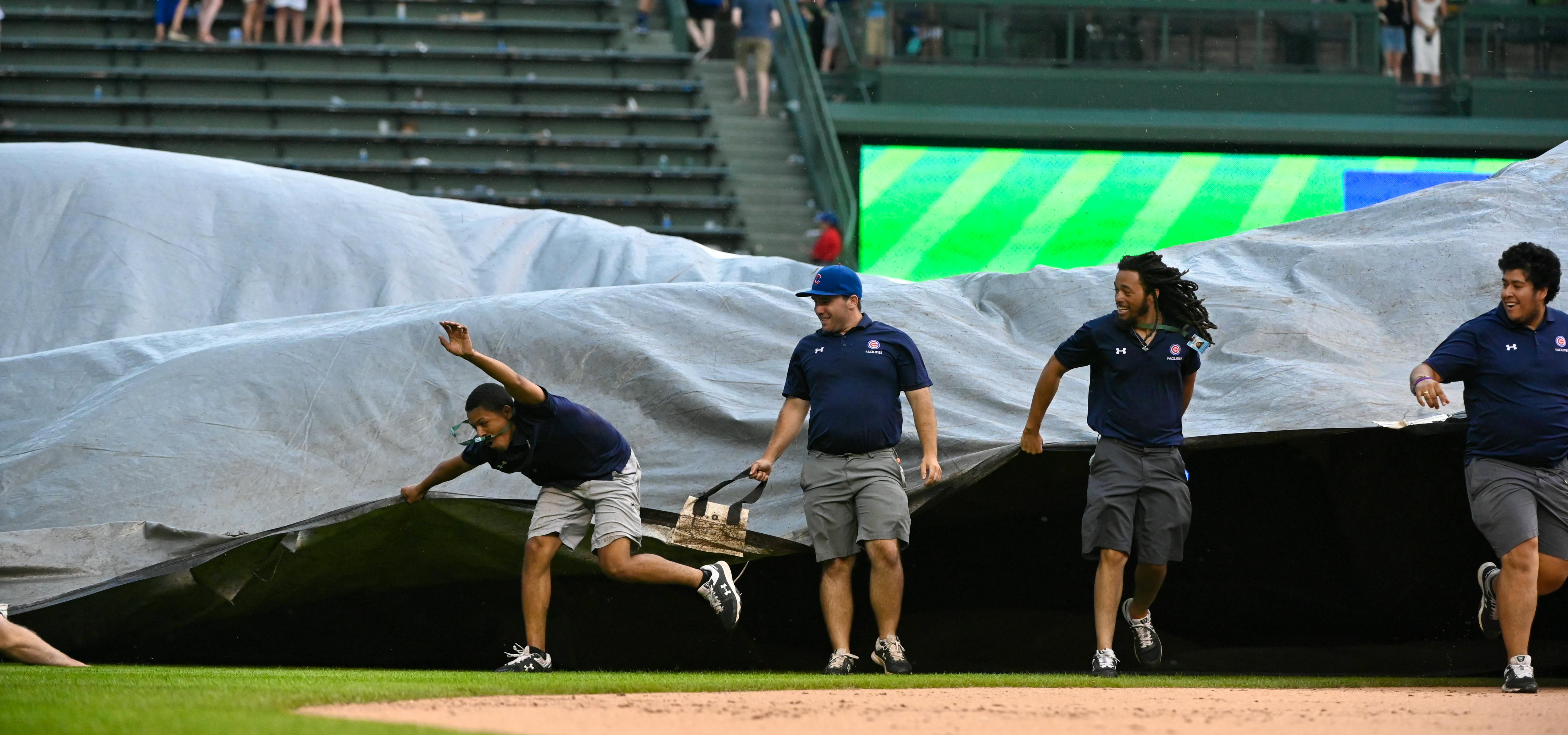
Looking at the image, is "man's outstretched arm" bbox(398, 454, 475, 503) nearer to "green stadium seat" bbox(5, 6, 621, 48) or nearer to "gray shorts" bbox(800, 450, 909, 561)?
"gray shorts" bbox(800, 450, 909, 561)

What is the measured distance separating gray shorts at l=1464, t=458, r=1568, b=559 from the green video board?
1058 centimetres

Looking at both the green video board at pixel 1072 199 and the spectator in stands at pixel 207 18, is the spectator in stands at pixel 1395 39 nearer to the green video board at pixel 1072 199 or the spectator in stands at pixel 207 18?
the green video board at pixel 1072 199

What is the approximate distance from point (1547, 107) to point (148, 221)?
49.3ft

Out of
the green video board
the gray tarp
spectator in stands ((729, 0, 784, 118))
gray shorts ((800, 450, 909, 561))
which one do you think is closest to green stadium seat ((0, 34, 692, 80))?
spectator in stands ((729, 0, 784, 118))

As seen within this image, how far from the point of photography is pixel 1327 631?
7.09 metres

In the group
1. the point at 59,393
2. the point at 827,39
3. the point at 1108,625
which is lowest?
the point at 1108,625

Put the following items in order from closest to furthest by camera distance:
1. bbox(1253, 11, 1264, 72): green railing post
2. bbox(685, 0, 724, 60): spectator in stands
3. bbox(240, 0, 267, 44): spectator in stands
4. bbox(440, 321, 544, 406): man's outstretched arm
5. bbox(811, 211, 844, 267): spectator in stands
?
bbox(440, 321, 544, 406): man's outstretched arm → bbox(811, 211, 844, 267): spectator in stands → bbox(240, 0, 267, 44): spectator in stands → bbox(1253, 11, 1264, 72): green railing post → bbox(685, 0, 724, 60): spectator in stands

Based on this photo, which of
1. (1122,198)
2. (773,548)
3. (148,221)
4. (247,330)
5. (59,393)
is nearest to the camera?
(773,548)

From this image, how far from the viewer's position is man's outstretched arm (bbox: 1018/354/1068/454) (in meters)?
5.89

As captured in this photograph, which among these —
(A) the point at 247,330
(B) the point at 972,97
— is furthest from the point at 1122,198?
(A) the point at 247,330

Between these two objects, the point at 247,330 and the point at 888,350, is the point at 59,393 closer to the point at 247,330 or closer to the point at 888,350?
the point at 247,330

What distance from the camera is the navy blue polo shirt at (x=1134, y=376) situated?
5.78 metres

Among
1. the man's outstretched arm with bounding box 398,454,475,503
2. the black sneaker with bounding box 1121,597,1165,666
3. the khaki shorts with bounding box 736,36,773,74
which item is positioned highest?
the khaki shorts with bounding box 736,36,773,74

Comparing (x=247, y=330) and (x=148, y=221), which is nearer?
(x=247, y=330)
